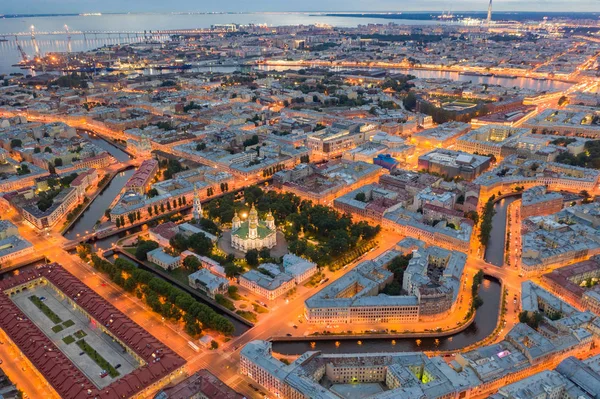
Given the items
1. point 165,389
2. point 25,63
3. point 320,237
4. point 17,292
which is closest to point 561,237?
point 320,237

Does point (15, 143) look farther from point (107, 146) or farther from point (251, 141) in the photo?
point (251, 141)

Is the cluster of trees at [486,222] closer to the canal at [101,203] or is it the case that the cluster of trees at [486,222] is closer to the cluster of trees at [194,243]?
the cluster of trees at [194,243]

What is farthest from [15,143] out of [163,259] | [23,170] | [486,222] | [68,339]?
[486,222]

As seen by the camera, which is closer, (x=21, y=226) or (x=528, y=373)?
(x=528, y=373)

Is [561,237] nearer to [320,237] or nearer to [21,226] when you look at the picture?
[320,237]

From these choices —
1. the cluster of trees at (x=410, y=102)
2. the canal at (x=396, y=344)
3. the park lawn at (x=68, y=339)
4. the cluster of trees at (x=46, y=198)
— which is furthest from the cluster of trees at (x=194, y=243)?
the cluster of trees at (x=410, y=102)

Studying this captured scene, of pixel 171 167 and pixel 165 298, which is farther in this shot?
pixel 171 167
